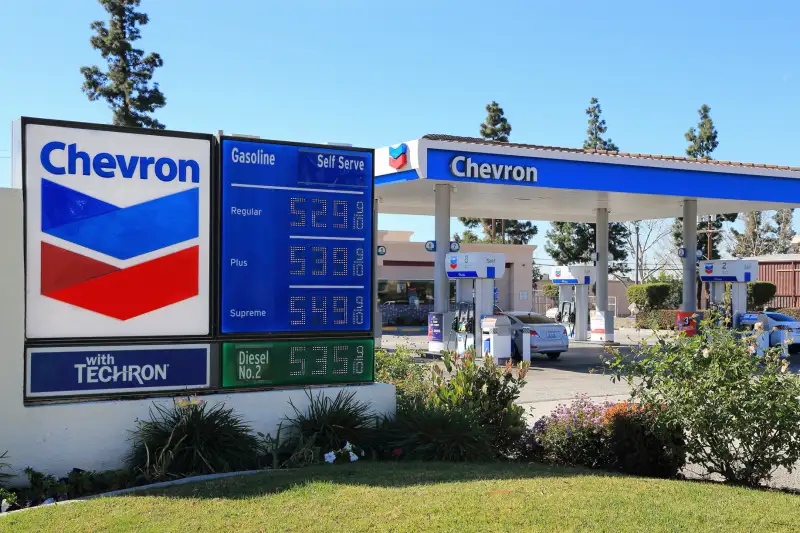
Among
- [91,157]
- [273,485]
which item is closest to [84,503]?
[273,485]

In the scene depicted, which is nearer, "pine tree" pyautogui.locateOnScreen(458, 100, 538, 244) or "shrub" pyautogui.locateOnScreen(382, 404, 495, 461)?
Result: "shrub" pyautogui.locateOnScreen(382, 404, 495, 461)

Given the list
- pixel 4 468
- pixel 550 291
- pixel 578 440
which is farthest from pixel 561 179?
pixel 550 291

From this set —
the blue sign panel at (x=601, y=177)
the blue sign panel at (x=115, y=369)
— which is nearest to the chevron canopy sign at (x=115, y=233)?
the blue sign panel at (x=115, y=369)

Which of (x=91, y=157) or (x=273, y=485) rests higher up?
(x=91, y=157)

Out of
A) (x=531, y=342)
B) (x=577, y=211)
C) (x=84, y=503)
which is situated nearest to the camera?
(x=84, y=503)

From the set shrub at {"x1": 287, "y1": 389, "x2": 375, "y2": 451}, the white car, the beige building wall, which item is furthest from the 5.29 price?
the beige building wall

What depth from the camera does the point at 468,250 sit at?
4516 centimetres

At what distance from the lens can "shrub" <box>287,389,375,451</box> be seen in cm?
903

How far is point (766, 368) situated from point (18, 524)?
6.75 meters

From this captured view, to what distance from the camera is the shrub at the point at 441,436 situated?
878 cm

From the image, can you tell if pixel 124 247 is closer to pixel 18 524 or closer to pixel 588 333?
pixel 18 524

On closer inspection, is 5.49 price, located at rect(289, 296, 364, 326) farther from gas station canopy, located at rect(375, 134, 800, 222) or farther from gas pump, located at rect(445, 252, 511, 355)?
gas pump, located at rect(445, 252, 511, 355)

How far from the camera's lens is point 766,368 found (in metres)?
8.11

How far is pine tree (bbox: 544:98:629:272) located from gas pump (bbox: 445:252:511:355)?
28381 mm
